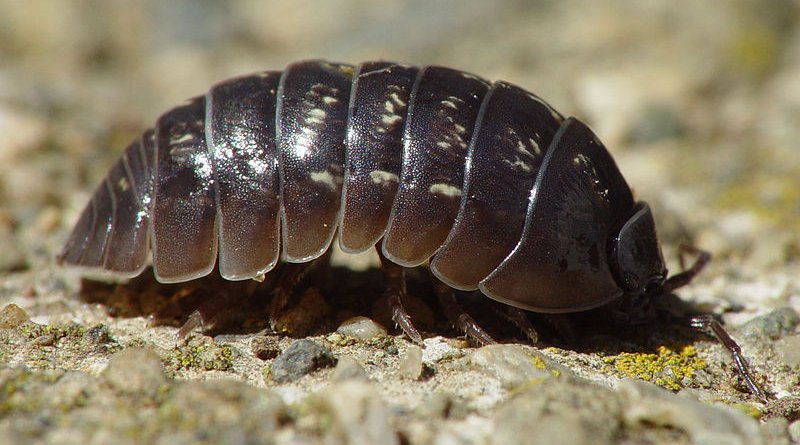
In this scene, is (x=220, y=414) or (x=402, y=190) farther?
(x=402, y=190)

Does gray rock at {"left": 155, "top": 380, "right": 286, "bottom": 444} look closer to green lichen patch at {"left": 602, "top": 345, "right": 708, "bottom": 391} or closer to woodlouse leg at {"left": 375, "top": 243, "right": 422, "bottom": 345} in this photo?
woodlouse leg at {"left": 375, "top": 243, "right": 422, "bottom": 345}

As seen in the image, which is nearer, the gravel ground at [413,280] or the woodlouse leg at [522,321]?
the gravel ground at [413,280]

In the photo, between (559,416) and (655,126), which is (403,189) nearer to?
(559,416)

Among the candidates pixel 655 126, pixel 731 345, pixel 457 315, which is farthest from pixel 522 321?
pixel 655 126

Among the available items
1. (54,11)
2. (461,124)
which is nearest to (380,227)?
(461,124)

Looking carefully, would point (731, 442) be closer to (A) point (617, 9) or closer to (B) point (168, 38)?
(A) point (617, 9)

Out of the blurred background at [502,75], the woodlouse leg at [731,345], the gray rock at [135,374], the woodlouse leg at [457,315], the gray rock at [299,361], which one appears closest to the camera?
the gray rock at [135,374]

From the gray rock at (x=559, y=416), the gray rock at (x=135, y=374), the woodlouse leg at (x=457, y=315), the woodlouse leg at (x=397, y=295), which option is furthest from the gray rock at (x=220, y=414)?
the woodlouse leg at (x=457, y=315)

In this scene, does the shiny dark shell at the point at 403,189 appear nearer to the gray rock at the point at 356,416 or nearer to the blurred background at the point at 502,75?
the gray rock at the point at 356,416
